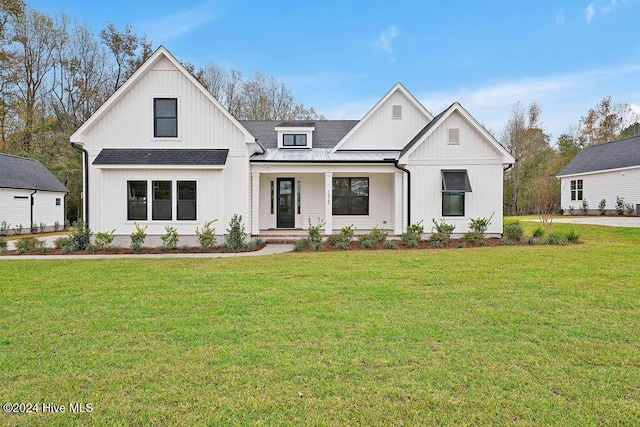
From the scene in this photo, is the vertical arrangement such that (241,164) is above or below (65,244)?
above

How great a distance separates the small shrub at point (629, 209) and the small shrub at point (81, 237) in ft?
102

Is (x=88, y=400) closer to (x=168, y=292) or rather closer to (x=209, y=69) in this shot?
(x=168, y=292)

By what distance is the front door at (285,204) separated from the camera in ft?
53.9

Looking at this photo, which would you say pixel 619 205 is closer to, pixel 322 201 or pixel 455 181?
pixel 455 181

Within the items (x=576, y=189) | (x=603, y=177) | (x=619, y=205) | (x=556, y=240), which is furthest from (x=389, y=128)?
(x=576, y=189)

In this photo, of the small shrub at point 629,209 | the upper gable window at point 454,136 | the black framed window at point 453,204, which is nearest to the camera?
the upper gable window at point 454,136

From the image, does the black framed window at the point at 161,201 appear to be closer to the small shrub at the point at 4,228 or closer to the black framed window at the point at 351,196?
the black framed window at the point at 351,196

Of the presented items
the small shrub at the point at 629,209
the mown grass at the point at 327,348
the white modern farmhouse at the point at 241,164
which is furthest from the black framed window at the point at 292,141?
the small shrub at the point at 629,209

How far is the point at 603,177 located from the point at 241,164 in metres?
27.4

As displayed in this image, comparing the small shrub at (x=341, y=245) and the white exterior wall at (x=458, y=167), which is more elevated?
the white exterior wall at (x=458, y=167)

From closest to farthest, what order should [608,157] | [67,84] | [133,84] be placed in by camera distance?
[133,84] < [608,157] < [67,84]

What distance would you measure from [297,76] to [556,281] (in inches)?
1000

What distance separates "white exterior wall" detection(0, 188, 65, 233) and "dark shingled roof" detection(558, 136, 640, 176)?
127ft

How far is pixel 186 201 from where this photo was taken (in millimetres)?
13148
